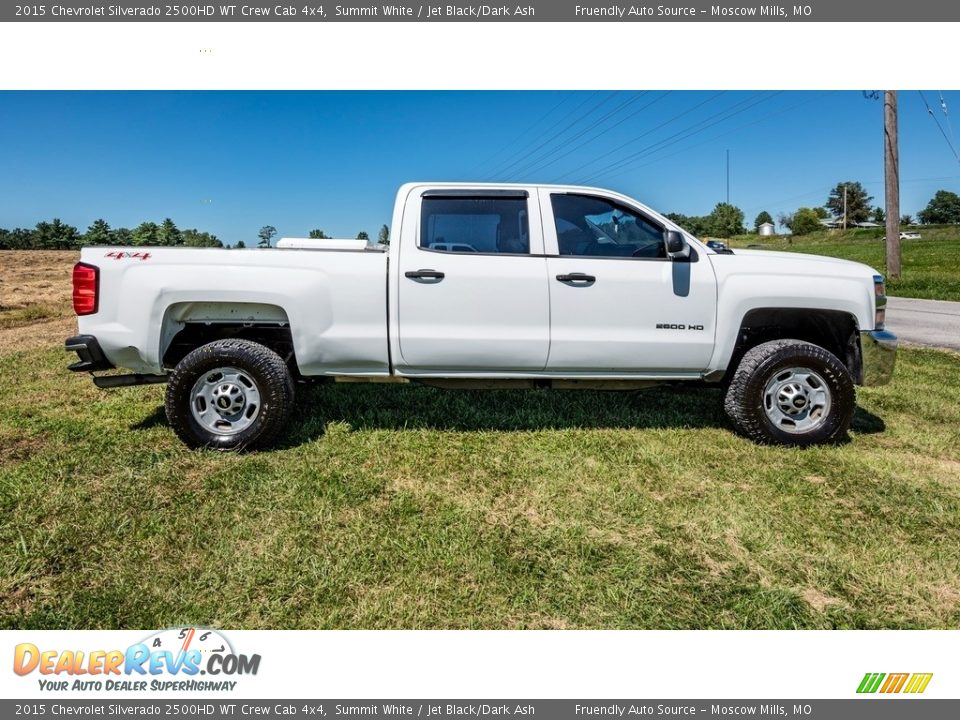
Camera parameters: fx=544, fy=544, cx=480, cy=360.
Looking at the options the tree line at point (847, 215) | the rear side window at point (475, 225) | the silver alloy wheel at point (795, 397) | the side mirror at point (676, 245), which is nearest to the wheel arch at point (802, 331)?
the silver alloy wheel at point (795, 397)

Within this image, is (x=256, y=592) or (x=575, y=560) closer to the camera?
(x=256, y=592)

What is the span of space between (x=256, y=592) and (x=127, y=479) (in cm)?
162

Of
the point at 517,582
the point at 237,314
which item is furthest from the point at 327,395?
the point at 517,582

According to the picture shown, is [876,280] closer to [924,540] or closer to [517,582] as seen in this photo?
[924,540]

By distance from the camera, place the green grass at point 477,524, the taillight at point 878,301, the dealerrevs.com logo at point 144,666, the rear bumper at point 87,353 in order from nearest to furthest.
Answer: the dealerrevs.com logo at point 144,666 < the green grass at point 477,524 < the rear bumper at point 87,353 < the taillight at point 878,301

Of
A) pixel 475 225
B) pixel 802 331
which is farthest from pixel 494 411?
pixel 802 331

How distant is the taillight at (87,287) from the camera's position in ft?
12.3

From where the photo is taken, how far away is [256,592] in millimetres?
2445

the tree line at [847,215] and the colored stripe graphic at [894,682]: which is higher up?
the tree line at [847,215]

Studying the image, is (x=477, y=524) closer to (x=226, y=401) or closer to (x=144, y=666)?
(x=144, y=666)

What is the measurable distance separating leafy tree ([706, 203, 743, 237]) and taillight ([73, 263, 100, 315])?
87.4 metres

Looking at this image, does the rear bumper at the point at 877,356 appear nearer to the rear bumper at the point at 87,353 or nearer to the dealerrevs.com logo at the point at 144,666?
the dealerrevs.com logo at the point at 144,666

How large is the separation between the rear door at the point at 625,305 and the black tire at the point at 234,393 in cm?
202

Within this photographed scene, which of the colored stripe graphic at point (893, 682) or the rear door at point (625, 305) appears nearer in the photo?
the colored stripe graphic at point (893, 682)
